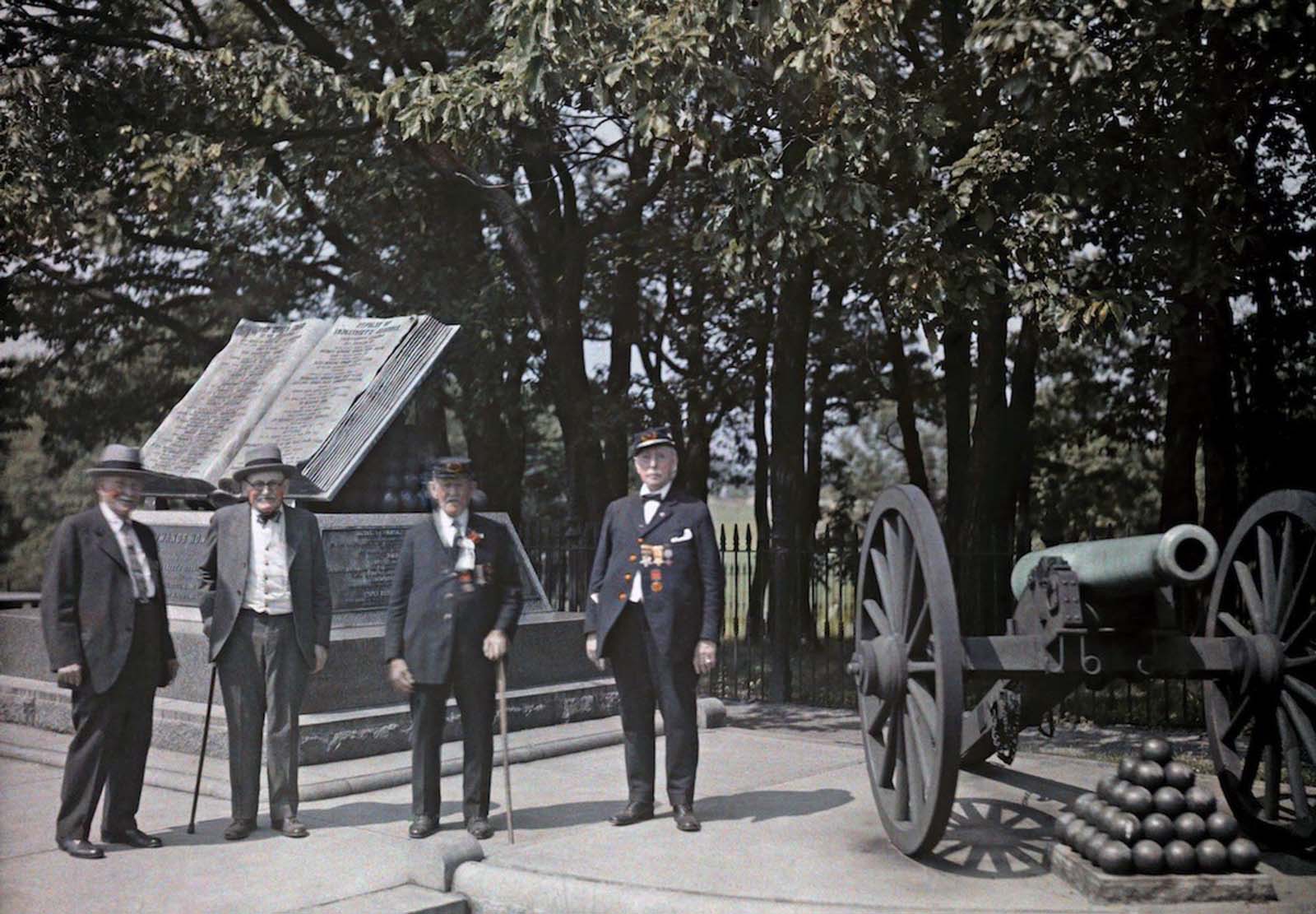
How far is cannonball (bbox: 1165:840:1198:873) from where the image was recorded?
18.4 ft

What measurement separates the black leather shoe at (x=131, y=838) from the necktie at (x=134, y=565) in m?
1.15

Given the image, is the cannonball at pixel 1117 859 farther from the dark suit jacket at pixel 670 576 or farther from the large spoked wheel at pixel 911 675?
the dark suit jacket at pixel 670 576

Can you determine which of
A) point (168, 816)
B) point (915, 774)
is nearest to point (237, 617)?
point (168, 816)

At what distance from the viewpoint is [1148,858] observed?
559 cm

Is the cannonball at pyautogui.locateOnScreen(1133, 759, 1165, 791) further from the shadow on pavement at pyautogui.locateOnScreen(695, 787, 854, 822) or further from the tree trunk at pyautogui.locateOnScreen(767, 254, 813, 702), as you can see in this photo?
the tree trunk at pyautogui.locateOnScreen(767, 254, 813, 702)

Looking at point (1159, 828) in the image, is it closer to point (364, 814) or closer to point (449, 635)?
point (449, 635)

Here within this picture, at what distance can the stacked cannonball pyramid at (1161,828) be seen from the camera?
561 cm

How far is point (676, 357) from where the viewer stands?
2392cm

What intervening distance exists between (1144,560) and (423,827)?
3.74 meters

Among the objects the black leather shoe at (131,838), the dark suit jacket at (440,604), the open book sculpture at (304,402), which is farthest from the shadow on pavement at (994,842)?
the open book sculpture at (304,402)

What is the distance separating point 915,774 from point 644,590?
5.63ft

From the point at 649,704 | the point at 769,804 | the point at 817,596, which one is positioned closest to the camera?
the point at 649,704

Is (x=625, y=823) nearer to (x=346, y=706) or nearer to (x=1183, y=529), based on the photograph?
(x=346, y=706)

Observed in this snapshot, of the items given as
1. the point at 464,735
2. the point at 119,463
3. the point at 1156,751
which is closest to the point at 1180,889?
the point at 1156,751
